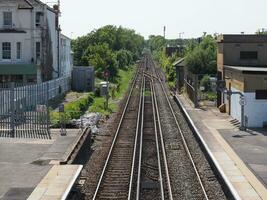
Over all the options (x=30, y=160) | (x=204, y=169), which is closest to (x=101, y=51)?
(x=204, y=169)

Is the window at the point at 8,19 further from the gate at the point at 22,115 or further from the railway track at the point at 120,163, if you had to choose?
the gate at the point at 22,115

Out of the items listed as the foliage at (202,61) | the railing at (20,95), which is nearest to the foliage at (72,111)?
the railing at (20,95)

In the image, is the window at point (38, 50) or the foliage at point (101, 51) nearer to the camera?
the window at point (38, 50)

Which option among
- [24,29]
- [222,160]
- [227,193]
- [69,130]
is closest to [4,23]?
[24,29]

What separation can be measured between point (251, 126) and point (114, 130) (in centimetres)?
762

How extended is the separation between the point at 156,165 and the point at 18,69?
27363 mm

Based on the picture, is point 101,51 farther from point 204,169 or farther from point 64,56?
point 204,169

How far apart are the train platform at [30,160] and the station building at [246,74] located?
10627 millimetres

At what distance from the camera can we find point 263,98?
107 feet

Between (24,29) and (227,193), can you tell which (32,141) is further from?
(24,29)

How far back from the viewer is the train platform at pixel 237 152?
1788cm

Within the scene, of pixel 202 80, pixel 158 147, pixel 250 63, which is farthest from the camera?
pixel 202 80

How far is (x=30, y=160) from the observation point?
Answer: 67.2 feet

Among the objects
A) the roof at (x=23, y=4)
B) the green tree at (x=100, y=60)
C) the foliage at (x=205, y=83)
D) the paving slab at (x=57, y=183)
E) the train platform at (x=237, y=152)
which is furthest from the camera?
the green tree at (x=100, y=60)
